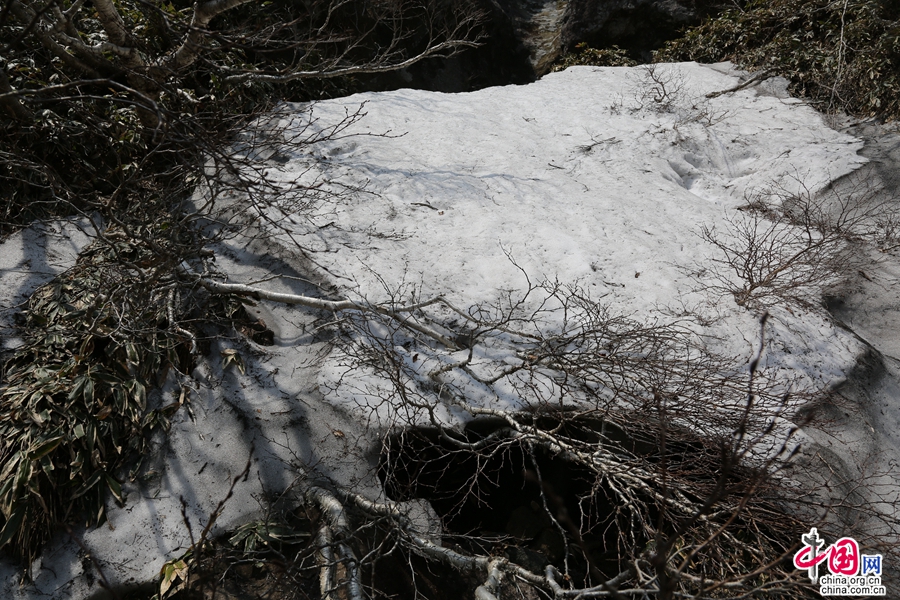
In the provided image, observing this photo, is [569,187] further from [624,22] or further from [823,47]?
[624,22]

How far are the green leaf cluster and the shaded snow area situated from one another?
0.45 metres

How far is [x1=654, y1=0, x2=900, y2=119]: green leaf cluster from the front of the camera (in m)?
6.45

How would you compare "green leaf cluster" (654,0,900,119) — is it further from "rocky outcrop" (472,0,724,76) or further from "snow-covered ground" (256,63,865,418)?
"rocky outcrop" (472,0,724,76)

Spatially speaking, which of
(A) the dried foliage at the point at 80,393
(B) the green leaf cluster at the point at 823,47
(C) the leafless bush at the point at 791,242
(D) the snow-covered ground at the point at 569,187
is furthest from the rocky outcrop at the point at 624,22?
(A) the dried foliage at the point at 80,393

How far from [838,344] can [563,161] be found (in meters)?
3.33

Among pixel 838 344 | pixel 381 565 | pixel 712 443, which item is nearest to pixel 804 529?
pixel 712 443

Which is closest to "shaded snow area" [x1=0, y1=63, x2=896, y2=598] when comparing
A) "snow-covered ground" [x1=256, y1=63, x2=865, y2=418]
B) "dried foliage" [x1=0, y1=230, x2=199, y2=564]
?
"snow-covered ground" [x1=256, y1=63, x2=865, y2=418]

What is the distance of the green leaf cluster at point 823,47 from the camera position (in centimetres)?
645

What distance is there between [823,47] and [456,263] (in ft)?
19.8

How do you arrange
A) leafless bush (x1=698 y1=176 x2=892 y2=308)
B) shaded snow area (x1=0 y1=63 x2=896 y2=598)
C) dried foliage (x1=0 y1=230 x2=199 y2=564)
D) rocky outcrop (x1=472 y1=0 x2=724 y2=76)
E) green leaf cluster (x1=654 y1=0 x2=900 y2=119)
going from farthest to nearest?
rocky outcrop (x1=472 y1=0 x2=724 y2=76)
green leaf cluster (x1=654 y1=0 x2=900 y2=119)
leafless bush (x1=698 y1=176 x2=892 y2=308)
shaded snow area (x1=0 y1=63 x2=896 y2=598)
dried foliage (x1=0 y1=230 x2=199 y2=564)

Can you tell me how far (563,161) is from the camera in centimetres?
634

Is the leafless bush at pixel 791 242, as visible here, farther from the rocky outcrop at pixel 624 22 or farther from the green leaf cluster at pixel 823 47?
the rocky outcrop at pixel 624 22

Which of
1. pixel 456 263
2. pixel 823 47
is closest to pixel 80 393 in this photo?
pixel 456 263

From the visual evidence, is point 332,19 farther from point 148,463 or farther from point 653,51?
point 148,463
